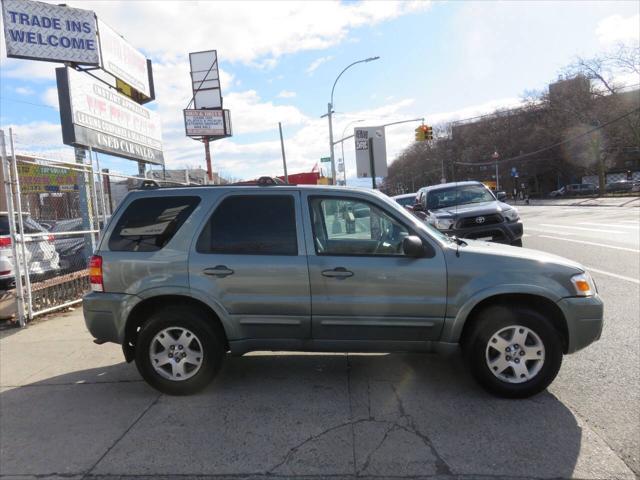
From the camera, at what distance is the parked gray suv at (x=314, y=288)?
12.5 feet

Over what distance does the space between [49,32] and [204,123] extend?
18896mm

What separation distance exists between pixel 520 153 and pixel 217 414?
8495 centimetres

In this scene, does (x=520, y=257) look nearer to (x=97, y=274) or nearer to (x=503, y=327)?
(x=503, y=327)

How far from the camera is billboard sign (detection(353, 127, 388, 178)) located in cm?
1475

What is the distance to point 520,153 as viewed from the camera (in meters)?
79.4

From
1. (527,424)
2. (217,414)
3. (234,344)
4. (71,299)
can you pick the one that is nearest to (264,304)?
(234,344)

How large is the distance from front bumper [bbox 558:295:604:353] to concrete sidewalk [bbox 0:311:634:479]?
22.6 inches

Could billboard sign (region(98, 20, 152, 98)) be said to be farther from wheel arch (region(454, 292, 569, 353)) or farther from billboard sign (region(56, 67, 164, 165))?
wheel arch (region(454, 292, 569, 353))

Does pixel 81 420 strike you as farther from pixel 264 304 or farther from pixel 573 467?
pixel 573 467

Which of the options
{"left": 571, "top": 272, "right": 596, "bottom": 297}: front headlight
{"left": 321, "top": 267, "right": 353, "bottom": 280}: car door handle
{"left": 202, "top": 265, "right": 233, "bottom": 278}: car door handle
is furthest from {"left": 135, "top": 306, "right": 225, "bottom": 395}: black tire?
{"left": 571, "top": 272, "right": 596, "bottom": 297}: front headlight

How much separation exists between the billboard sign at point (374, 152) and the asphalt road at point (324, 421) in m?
10.2

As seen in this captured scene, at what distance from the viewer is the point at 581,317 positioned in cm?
377

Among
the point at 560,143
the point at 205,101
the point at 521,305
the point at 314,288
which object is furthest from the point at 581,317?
the point at 560,143

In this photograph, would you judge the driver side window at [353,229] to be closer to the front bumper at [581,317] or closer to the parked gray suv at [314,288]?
the parked gray suv at [314,288]
